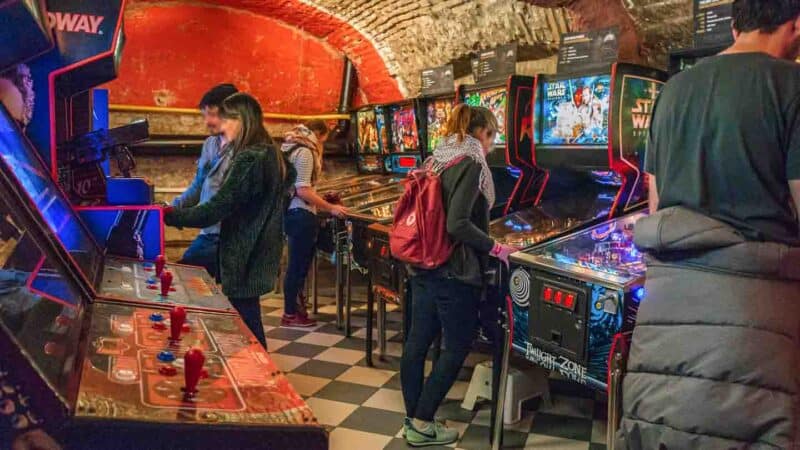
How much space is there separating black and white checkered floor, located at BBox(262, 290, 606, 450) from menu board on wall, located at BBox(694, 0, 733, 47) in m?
1.69

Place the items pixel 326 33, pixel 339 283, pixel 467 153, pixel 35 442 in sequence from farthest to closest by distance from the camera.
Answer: pixel 326 33 < pixel 339 283 < pixel 467 153 < pixel 35 442

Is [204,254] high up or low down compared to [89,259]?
down

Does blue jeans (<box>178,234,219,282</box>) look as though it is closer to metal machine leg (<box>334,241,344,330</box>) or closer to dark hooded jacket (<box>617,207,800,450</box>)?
metal machine leg (<box>334,241,344,330</box>)

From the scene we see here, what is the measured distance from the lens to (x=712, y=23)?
2.40 metres

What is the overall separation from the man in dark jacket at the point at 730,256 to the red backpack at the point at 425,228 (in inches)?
42.3

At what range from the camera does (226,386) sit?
1.12m

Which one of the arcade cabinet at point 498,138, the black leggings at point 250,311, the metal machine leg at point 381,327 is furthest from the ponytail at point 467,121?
the metal machine leg at point 381,327

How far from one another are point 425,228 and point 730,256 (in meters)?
1.32

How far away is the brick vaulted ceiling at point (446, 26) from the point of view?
3527 mm

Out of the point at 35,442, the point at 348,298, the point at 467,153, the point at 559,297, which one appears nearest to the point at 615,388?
the point at 559,297

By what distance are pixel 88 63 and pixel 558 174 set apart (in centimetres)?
232

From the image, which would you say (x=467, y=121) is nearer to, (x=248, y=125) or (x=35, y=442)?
(x=248, y=125)

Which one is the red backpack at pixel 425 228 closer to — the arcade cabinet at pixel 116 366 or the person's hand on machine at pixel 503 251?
the person's hand on machine at pixel 503 251

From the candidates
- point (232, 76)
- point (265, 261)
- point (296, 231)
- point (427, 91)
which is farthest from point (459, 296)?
point (232, 76)
